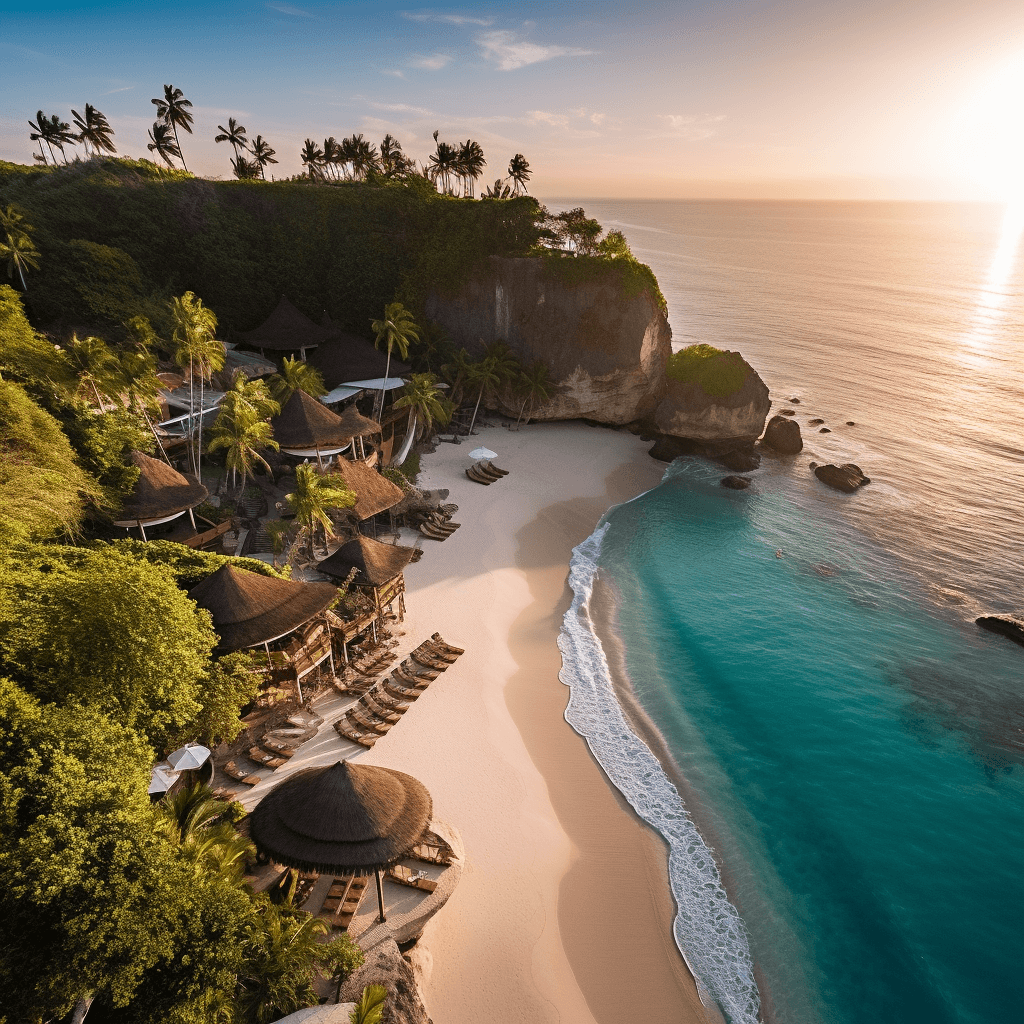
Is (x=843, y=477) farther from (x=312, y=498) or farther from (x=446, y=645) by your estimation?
(x=312, y=498)

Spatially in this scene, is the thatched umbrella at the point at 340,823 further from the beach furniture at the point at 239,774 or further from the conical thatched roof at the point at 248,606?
the conical thatched roof at the point at 248,606

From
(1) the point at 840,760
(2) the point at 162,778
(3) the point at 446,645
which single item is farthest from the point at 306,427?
(1) the point at 840,760

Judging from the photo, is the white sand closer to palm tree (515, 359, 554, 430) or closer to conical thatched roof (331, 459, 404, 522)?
conical thatched roof (331, 459, 404, 522)

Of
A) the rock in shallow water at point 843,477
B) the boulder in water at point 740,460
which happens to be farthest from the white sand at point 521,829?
the rock in shallow water at point 843,477

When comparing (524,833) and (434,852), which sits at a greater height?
(434,852)

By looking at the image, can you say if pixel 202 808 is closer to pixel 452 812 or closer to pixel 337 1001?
pixel 337 1001

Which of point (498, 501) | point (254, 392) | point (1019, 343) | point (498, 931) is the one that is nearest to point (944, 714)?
point (498, 931)
